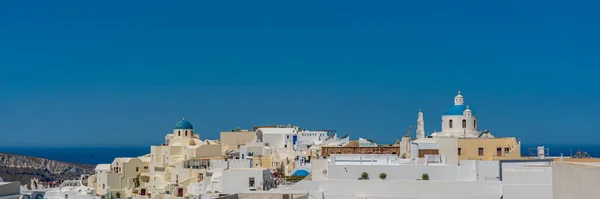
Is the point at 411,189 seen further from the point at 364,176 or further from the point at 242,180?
the point at 242,180

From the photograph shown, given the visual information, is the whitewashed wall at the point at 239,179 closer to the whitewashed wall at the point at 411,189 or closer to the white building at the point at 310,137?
the whitewashed wall at the point at 411,189

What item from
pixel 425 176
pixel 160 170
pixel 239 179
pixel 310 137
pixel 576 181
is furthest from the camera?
pixel 310 137

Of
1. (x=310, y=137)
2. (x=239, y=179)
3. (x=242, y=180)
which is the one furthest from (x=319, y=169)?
(x=310, y=137)

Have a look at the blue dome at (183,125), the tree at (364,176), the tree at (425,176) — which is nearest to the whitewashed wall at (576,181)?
the tree at (425,176)

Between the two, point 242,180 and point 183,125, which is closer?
point 242,180

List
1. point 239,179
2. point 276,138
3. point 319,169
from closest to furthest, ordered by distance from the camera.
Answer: point 319,169 → point 239,179 → point 276,138

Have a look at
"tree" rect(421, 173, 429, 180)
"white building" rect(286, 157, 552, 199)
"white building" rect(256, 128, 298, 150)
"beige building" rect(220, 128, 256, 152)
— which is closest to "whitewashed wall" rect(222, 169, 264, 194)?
"white building" rect(286, 157, 552, 199)

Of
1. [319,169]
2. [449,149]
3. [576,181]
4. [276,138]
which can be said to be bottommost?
[319,169]

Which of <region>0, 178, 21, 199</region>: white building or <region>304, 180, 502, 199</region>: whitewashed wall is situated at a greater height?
<region>0, 178, 21, 199</region>: white building

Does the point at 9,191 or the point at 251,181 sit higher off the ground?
the point at 9,191

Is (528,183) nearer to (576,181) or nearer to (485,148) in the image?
A: (485,148)

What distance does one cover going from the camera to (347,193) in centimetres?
2666

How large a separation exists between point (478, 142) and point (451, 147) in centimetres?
119

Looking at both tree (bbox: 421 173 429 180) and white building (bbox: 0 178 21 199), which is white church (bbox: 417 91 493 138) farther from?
white building (bbox: 0 178 21 199)
